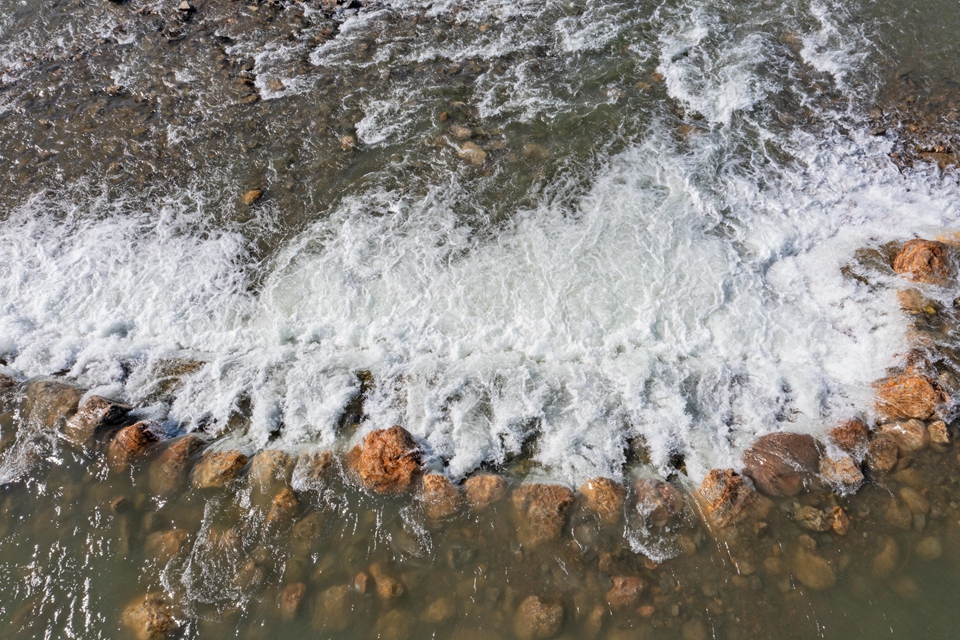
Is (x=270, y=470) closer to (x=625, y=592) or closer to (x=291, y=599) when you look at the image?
(x=291, y=599)

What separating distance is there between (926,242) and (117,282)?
37.7ft

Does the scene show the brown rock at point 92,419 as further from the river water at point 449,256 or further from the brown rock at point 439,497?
the brown rock at point 439,497

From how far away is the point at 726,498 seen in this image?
16.3 ft

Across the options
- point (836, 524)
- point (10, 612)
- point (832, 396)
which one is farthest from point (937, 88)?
point (10, 612)

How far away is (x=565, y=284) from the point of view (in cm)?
686

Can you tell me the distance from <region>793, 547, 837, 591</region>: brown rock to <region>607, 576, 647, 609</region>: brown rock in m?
1.48

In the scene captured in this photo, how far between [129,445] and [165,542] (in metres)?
1.30

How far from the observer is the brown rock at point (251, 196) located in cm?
809

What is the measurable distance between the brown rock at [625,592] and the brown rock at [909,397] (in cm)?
360

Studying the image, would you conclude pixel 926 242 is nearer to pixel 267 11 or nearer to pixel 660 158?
A: pixel 660 158

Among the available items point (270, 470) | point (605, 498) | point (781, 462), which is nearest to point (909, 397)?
point (781, 462)

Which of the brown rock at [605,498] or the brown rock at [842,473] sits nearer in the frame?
the brown rock at [605,498]

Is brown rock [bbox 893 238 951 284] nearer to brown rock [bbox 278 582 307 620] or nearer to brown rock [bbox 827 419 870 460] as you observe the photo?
brown rock [bbox 827 419 870 460]

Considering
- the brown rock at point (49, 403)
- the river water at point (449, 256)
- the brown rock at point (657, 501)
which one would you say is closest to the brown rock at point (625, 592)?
the river water at point (449, 256)
